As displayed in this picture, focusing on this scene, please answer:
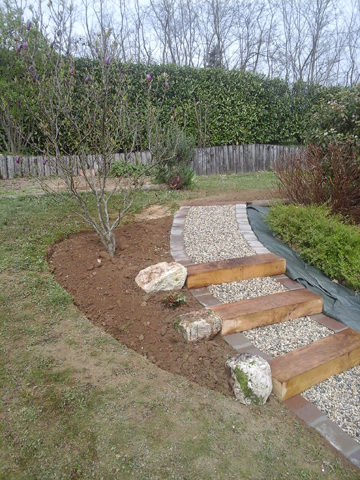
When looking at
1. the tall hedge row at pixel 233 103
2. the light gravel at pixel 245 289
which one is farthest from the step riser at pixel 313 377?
the tall hedge row at pixel 233 103

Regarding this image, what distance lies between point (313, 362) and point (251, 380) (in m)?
0.55

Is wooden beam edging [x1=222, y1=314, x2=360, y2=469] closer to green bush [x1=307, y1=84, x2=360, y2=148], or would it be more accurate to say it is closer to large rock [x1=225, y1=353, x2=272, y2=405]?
large rock [x1=225, y1=353, x2=272, y2=405]

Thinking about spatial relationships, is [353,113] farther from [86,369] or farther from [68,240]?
[86,369]

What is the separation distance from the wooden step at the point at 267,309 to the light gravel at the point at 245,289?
11 centimetres

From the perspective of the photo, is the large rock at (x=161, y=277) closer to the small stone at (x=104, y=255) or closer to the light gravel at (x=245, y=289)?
the light gravel at (x=245, y=289)

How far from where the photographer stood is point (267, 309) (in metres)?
2.85

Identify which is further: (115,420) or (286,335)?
(286,335)

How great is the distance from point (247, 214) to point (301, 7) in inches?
763

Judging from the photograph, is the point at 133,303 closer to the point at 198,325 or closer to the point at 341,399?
the point at 198,325

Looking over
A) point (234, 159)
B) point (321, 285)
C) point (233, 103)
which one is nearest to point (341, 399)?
point (321, 285)

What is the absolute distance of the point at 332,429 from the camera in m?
2.04

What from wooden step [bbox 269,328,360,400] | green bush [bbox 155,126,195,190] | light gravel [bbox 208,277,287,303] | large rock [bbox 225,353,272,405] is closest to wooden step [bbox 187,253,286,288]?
light gravel [bbox 208,277,287,303]

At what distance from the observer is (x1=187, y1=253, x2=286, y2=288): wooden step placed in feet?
10.4

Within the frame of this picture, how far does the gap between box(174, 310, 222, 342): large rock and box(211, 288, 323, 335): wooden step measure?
0.30ft
